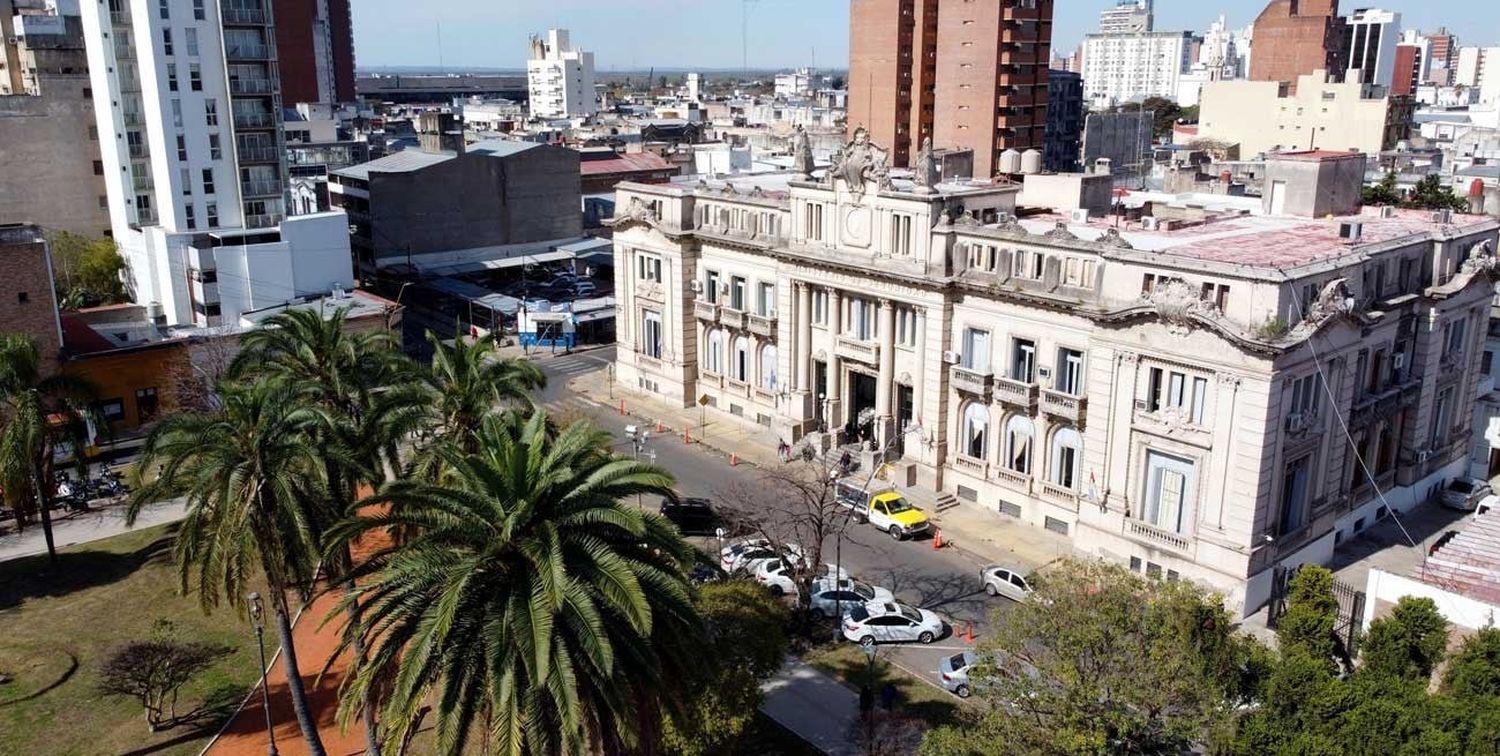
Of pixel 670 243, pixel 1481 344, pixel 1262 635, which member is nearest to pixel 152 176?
pixel 670 243

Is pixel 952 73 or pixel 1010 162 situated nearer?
pixel 1010 162

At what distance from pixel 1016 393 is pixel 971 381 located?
2617 mm

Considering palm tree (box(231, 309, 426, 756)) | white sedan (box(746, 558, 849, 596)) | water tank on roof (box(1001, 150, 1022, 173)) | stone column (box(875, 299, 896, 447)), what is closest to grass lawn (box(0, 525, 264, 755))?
palm tree (box(231, 309, 426, 756))

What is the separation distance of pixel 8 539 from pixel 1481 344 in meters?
70.6

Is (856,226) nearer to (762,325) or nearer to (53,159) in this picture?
(762,325)

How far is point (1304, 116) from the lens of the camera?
14050 cm

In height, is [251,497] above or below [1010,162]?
below

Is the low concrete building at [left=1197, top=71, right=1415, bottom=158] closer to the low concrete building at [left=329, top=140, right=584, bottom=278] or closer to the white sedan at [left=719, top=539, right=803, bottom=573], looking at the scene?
the low concrete building at [left=329, top=140, right=584, bottom=278]

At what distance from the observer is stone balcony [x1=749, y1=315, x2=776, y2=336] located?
207 feet

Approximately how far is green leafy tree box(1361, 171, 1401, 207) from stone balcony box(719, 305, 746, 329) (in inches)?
2186

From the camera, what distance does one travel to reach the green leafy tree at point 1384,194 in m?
88.0

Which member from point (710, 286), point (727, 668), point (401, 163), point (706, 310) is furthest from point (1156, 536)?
point (401, 163)

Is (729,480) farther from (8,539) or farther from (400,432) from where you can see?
(8,539)

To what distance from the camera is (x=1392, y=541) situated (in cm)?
4928
